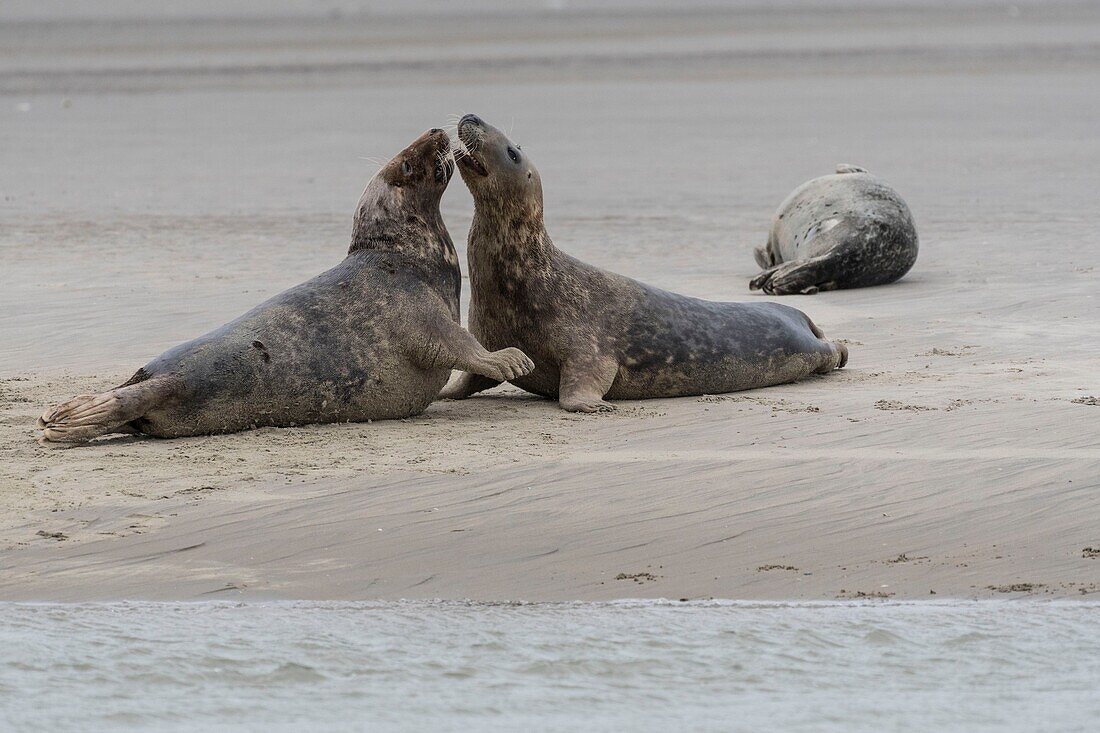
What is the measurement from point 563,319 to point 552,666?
10.7 ft

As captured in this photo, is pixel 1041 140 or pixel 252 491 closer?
pixel 252 491

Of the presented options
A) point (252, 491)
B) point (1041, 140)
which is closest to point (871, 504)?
point (252, 491)

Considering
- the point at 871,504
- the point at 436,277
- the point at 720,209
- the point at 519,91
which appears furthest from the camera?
the point at 519,91

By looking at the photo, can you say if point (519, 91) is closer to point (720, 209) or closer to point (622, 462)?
point (720, 209)

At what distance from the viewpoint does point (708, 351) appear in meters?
7.29

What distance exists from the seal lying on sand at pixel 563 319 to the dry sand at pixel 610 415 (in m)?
0.17

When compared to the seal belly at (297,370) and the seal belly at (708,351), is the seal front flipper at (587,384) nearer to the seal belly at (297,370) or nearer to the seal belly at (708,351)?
the seal belly at (708,351)

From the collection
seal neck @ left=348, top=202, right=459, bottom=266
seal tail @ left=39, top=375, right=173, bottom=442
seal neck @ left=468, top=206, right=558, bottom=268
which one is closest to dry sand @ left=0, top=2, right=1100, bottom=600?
seal tail @ left=39, top=375, right=173, bottom=442

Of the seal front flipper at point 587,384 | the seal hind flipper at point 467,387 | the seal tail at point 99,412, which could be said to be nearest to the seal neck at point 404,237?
the seal hind flipper at point 467,387

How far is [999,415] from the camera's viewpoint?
20.8ft

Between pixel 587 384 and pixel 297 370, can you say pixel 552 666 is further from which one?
pixel 587 384

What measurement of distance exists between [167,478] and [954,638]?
9.09 ft

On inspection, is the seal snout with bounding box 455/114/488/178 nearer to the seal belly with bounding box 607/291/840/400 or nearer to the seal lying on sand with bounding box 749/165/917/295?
the seal belly with bounding box 607/291/840/400

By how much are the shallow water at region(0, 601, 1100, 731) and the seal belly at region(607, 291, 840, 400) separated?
2719 mm
